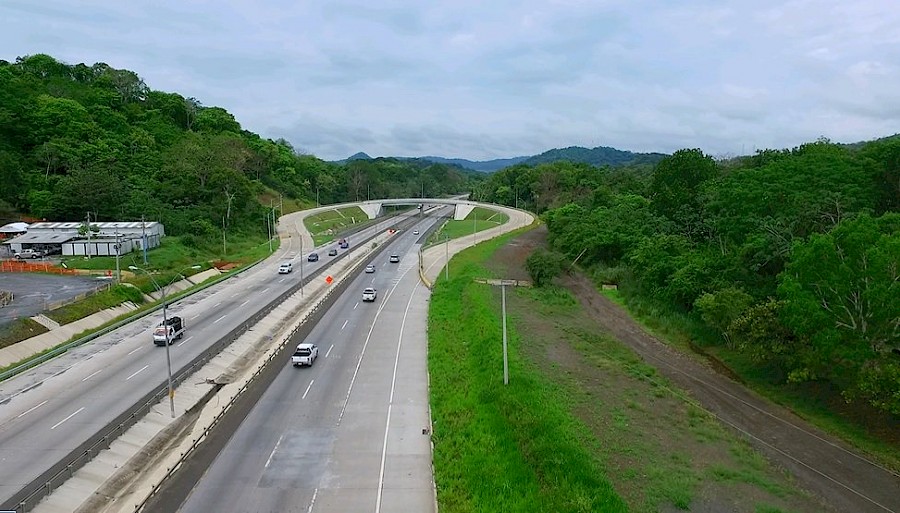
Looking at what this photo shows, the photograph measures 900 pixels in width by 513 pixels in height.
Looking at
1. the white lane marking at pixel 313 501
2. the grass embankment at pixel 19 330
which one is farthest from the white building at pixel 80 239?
the white lane marking at pixel 313 501

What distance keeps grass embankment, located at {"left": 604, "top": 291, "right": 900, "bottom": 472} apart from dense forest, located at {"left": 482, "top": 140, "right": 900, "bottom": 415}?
791 mm

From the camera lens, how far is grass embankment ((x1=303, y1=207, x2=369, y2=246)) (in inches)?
4254

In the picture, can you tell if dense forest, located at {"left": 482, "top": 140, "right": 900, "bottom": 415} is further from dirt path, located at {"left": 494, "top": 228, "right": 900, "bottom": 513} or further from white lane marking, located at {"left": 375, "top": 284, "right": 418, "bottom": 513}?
white lane marking, located at {"left": 375, "top": 284, "right": 418, "bottom": 513}

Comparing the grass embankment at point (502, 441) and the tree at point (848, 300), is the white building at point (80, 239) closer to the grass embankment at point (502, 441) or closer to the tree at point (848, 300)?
the grass embankment at point (502, 441)

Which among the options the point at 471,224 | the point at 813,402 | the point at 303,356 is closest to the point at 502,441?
the point at 303,356

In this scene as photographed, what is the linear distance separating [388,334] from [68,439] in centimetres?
2348

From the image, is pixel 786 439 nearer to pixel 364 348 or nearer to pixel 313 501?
pixel 313 501

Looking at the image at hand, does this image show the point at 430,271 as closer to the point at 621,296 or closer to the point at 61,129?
the point at 621,296

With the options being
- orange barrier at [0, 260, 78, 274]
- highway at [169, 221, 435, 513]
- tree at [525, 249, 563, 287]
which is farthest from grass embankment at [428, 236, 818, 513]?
orange barrier at [0, 260, 78, 274]

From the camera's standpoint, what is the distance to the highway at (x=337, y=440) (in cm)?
2245

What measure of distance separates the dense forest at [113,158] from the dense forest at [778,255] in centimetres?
→ 5390

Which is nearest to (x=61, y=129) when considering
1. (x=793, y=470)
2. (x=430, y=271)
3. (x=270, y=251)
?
(x=270, y=251)

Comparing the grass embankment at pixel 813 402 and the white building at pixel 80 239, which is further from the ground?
the white building at pixel 80 239

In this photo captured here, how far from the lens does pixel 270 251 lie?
87625mm
